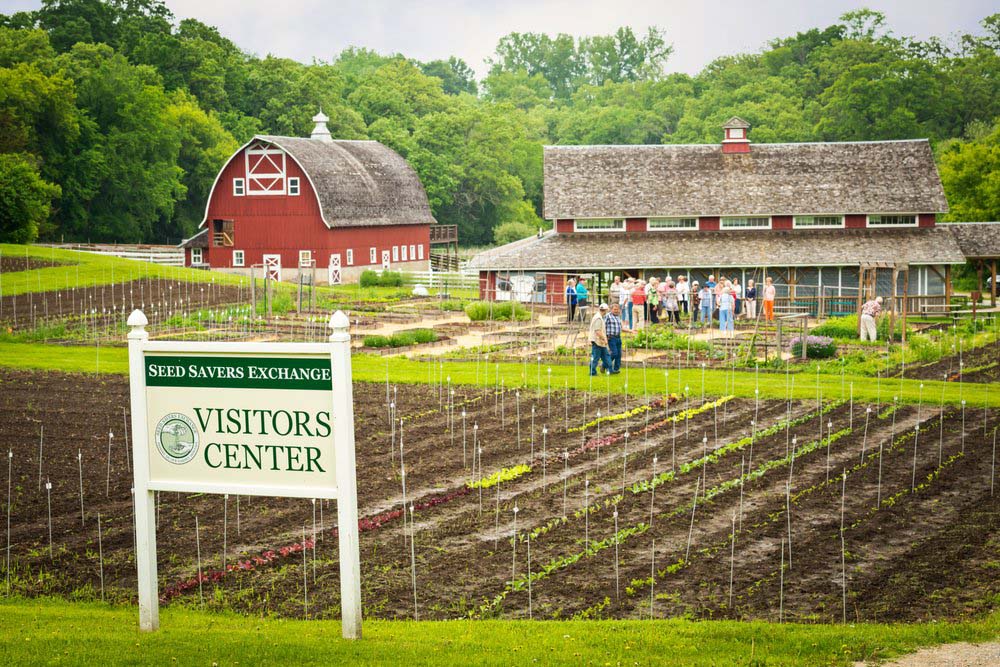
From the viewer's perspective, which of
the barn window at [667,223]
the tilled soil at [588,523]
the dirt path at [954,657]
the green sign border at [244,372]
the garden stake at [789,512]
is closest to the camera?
the dirt path at [954,657]

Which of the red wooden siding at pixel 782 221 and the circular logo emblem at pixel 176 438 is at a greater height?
the red wooden siding at pixel 782 221

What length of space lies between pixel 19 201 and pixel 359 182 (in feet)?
50.5

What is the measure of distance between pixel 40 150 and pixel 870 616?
5873 cm

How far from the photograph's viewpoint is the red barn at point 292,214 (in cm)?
5803

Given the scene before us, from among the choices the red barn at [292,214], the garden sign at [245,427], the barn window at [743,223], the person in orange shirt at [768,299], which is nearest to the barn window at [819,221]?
the barn window at [743,223]

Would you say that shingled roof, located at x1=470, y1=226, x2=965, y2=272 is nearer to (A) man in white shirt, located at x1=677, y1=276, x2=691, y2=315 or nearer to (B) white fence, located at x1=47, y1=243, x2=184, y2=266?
(A) man in white shirt, located at x1=677, y1=276, x2=691, y2=315

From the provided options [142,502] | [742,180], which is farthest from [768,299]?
[142,502]

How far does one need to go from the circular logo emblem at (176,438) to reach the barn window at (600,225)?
126 feet

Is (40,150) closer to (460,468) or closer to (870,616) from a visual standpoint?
(460,468)

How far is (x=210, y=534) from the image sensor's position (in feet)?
48.6

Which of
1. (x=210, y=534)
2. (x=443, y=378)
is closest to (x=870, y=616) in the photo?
(x=210, y=534)

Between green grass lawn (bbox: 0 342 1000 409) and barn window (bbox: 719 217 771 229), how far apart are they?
20803mm

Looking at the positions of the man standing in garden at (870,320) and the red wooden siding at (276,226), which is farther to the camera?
the red wooden siding at (276,226)

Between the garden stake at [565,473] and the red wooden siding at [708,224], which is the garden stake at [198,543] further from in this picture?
the red wooden siding at [708,224]
